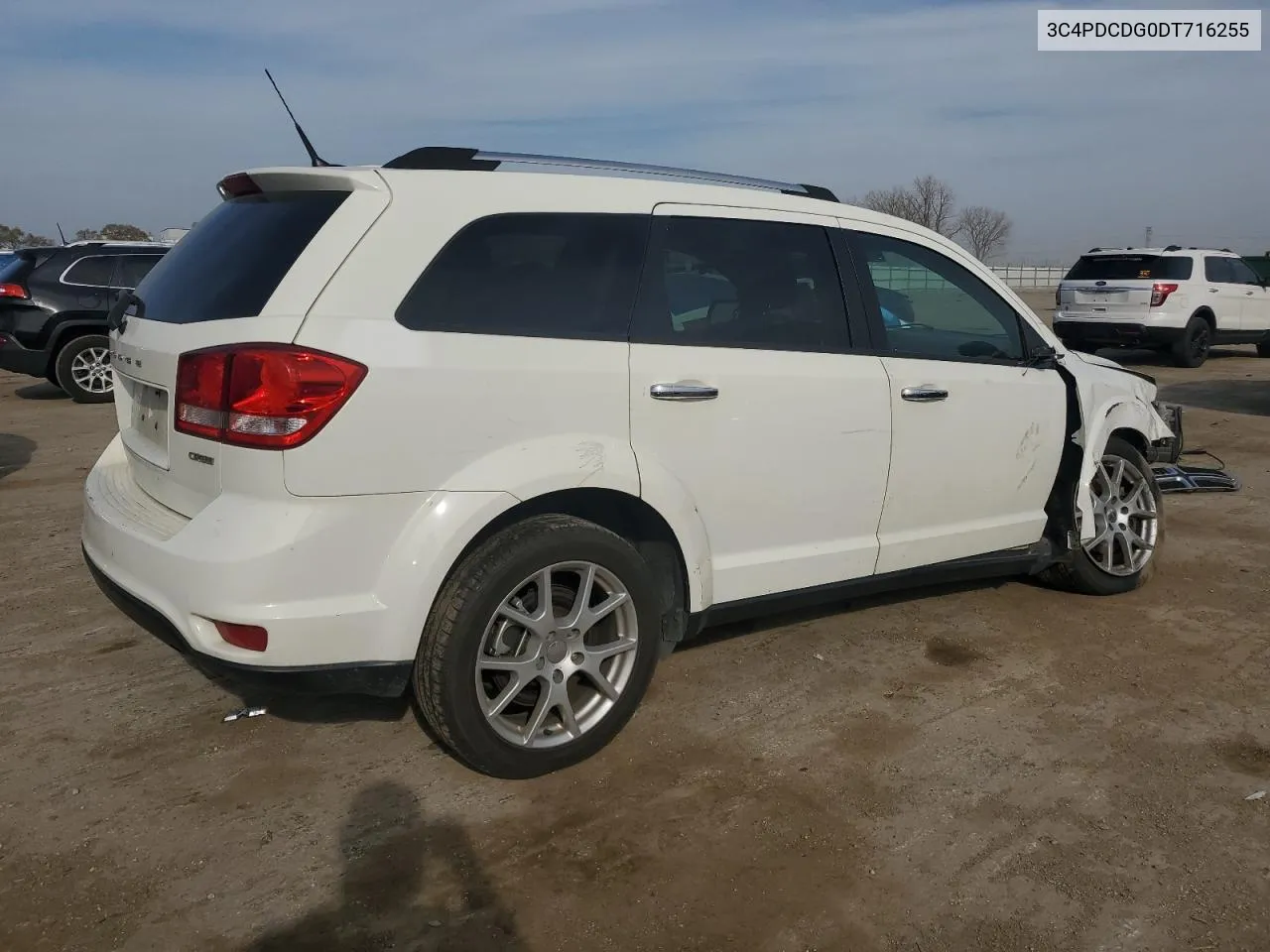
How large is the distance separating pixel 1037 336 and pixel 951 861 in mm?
2517

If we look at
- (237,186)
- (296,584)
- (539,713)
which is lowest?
(539,713)

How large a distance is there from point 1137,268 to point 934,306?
12.5 metres

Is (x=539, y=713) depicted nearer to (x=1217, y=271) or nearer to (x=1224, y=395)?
(x=1224, y=395)

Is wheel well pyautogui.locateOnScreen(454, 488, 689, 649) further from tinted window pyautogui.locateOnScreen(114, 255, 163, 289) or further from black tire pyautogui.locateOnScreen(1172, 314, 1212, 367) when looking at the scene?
black tire pyautogui.locateOnScreen(1172, 314, 1212, 367)

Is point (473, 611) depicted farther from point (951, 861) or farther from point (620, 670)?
point (951, 861)

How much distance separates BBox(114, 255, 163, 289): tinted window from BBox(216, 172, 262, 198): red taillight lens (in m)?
9.39

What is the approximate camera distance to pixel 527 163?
322cm

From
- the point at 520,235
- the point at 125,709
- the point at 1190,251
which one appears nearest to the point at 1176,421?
the point at 520,235

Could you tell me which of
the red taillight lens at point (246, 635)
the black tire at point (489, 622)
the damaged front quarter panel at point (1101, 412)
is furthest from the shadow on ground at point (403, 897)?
the damaged front quarter panel at point (1101, 412)

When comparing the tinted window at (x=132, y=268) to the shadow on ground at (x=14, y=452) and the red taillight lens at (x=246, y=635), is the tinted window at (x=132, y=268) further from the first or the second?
the red taillight lens at (x=246, y=635)

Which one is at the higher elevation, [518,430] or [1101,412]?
[518,430]

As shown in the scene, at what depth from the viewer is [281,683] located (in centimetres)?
275

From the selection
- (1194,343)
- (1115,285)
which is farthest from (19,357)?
(1194,343)

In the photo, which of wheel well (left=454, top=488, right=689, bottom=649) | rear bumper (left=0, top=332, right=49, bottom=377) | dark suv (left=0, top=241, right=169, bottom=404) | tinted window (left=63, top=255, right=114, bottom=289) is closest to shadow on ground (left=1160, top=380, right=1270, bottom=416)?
wheel well (left=454, top=488, right=689, bottom=649)
